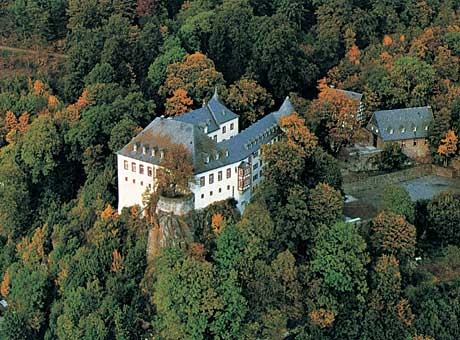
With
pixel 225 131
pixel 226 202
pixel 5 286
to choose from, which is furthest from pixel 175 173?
pixel 5 286

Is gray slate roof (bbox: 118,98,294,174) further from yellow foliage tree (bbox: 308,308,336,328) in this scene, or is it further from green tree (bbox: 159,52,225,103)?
yellow foliage tree (bbox: 308,308,336,328)

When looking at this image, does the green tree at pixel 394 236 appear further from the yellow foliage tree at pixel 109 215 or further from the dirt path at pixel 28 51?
the dirt path at pixel 28 51

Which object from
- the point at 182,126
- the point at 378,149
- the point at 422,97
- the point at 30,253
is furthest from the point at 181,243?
the point at 422,97

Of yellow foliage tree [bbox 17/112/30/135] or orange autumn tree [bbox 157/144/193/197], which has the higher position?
orange autumn tree [bbox 157/144/193/197]

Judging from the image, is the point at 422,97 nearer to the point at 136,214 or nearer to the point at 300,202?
the point at 300,202

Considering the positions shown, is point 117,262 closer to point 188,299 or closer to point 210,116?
point 188,299

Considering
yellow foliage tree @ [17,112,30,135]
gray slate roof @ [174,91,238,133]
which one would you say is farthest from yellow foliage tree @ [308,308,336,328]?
yellow foliage tree @ [17,112,30,135]
